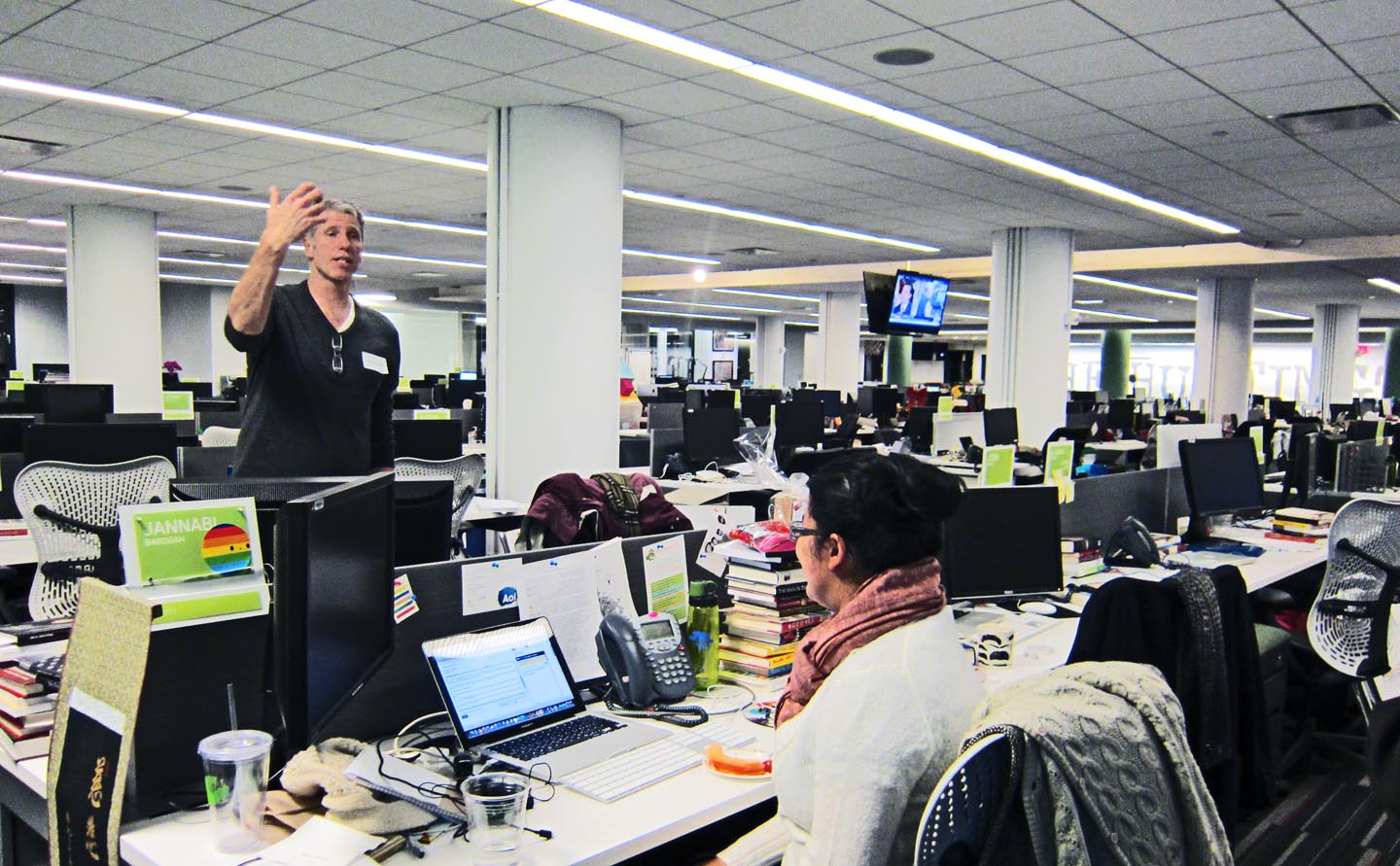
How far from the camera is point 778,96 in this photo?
17.7 feet

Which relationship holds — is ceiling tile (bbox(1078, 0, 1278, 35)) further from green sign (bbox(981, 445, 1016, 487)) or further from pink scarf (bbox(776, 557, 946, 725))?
pink scarf (bbox(776, 557, 946, 725))

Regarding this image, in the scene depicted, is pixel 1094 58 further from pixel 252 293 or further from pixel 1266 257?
pixel 1266 257

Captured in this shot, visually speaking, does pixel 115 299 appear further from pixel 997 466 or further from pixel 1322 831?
pixel 1322 831

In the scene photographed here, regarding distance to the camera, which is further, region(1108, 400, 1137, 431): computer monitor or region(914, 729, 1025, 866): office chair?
region(1108, 400, 1137, 431): computer monitor

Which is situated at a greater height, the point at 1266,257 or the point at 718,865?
the point at 1266,257

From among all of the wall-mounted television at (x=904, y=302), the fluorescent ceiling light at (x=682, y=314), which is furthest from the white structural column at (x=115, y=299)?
the fluorescent ceiling light at (x=682, y=314)

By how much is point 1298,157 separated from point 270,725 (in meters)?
7.04

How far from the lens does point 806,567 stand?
69.6 inches

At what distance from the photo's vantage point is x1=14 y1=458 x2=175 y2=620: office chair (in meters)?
3.89

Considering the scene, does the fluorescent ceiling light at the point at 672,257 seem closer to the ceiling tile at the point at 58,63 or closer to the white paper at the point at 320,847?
the ceiling tile at the point at 58,63

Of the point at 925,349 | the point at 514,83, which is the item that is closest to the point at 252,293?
the point at 514,83

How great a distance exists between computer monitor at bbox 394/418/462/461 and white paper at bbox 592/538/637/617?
380cm

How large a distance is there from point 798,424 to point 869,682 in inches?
304

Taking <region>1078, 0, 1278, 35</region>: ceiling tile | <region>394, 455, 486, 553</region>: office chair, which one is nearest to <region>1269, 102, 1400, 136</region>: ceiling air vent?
<region>1078, 0, 1278, 35</region>: ceiling tile
